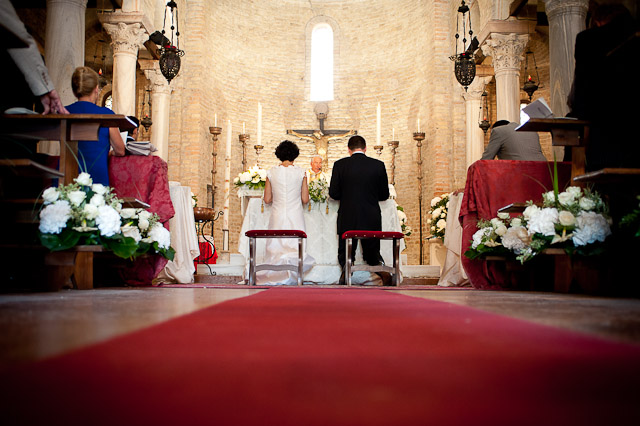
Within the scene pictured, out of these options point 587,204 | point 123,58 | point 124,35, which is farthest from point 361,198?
point 124,35

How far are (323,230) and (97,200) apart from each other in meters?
3.67

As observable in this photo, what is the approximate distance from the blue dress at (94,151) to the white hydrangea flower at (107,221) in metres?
0.84

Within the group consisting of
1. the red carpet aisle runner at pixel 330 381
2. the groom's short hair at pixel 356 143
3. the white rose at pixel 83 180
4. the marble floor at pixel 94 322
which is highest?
the groom's short hair at pixel 356 143

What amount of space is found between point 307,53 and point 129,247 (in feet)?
40.9

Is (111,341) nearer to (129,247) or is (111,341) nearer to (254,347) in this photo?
(254,347)

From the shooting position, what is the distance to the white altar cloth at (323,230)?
707 centimetres

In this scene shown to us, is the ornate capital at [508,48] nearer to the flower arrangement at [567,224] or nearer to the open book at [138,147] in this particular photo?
the flower arrangement at [567,224]

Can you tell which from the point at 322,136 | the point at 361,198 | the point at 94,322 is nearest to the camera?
the point at 94,322

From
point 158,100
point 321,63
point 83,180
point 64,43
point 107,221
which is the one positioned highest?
point 321,63

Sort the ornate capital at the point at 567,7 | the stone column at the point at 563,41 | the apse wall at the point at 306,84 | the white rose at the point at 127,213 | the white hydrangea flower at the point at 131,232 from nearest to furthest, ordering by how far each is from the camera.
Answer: the white hydrangea flower at the point at 131,232, the white rose at the point at 127,213, the stone column at the point at 563,41, the ornate capital at the point at 567,7, the apse wall at the point at 306,84

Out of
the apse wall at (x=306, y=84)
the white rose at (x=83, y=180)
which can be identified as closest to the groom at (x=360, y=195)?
the white rose at (x=83, y=180)

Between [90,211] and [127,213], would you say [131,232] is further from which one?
[90,211]

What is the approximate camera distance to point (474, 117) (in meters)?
12.9

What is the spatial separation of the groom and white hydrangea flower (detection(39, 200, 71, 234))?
3554mm
